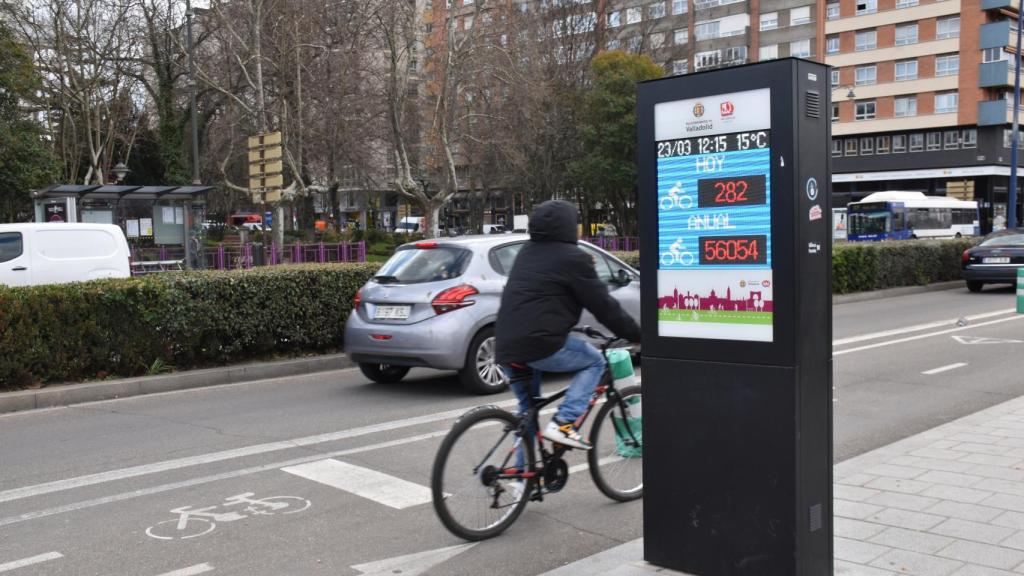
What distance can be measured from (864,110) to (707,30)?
42.4 feet

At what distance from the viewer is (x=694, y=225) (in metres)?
3.78

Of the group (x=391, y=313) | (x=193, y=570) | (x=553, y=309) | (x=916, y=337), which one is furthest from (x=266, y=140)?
(x=193, y=570)

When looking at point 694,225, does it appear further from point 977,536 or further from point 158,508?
point 158,508

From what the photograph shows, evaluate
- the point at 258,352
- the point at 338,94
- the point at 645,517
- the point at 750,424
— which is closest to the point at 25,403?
the point at 258,352

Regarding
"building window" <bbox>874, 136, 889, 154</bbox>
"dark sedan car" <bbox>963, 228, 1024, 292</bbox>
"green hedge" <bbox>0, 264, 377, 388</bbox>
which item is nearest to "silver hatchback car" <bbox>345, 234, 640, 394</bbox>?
"green hedge" <bbox>0, 264, 377, 388</bbox>

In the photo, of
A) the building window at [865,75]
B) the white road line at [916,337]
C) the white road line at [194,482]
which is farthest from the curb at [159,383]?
the building window at [865,75]

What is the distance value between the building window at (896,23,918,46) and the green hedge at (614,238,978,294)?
43.4m

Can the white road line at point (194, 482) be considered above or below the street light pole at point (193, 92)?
below

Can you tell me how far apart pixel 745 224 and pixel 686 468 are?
1.07 m

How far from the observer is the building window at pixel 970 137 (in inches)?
2416

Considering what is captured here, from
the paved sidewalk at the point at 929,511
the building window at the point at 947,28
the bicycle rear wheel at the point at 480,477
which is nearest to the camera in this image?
the paved sidewalk at the point at 929,511

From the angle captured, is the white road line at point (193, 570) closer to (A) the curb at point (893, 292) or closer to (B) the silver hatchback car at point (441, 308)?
(B) the silver hatchback car at point (441, 308)

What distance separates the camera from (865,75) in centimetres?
6594

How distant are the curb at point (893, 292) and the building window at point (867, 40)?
45.5 meters
